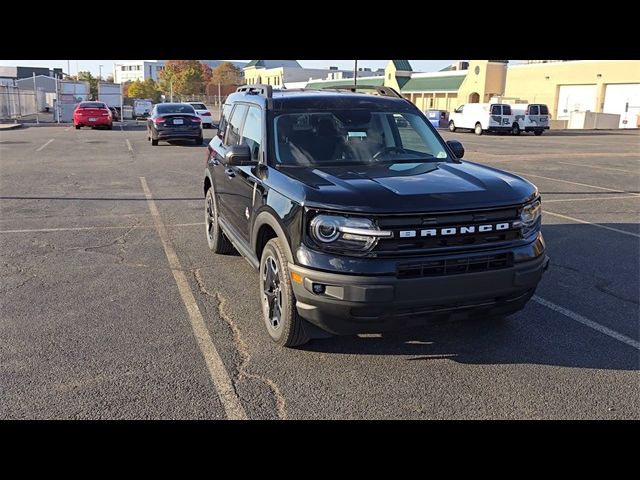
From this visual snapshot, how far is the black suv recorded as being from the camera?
3814mm

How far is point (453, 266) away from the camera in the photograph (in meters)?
3.91

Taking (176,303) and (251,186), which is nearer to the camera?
(251,186)

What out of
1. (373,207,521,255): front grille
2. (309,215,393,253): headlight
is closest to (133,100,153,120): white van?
(309,215,393,253): headlight

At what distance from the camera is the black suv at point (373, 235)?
3.81 metres

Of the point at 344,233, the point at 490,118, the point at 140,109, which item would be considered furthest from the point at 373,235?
the point at 140,109

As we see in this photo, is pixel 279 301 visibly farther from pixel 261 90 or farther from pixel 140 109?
pixel 140 109

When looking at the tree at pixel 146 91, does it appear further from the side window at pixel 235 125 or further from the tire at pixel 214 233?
the side window at pixel 235 125

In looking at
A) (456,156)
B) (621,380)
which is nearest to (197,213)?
(456,156)

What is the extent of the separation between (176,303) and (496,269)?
9.54 ft

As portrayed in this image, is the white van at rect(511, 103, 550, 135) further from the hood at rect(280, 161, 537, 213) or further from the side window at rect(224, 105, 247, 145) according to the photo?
the hood at rect(280, 161, 537, 213)
